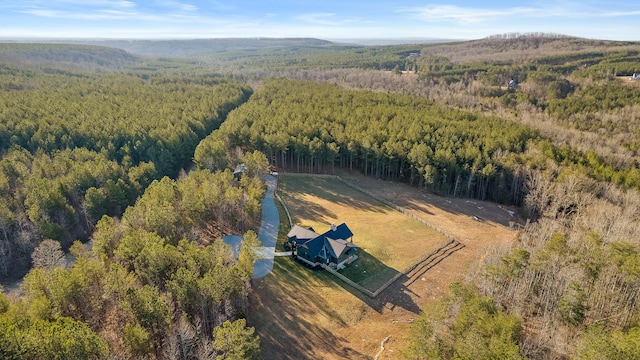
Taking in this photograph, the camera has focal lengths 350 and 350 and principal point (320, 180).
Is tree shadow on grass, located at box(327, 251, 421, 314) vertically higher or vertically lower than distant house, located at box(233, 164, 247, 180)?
lower

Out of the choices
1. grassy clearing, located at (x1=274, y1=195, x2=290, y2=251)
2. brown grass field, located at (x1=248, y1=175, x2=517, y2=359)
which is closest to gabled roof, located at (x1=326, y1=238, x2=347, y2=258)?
brown grass field, located at (x1=248, y1=175, x2=517, y2=359)

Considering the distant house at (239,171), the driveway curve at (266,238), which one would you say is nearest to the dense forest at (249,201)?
the driveway curve at (266,238)

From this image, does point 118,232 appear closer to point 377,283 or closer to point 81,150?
point 377,283

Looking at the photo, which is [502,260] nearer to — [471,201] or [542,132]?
[471,201]

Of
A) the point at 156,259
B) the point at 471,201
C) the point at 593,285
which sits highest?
the point at 156,259

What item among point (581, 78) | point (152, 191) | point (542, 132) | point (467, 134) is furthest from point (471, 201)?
point (581, 78)

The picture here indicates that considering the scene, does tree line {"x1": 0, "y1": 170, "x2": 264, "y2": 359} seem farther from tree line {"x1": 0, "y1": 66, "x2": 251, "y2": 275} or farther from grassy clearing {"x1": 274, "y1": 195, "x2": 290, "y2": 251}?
tree line {"x1": 0, "y1": 66, "x2": 251, "y2": 275}

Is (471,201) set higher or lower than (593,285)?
lower
